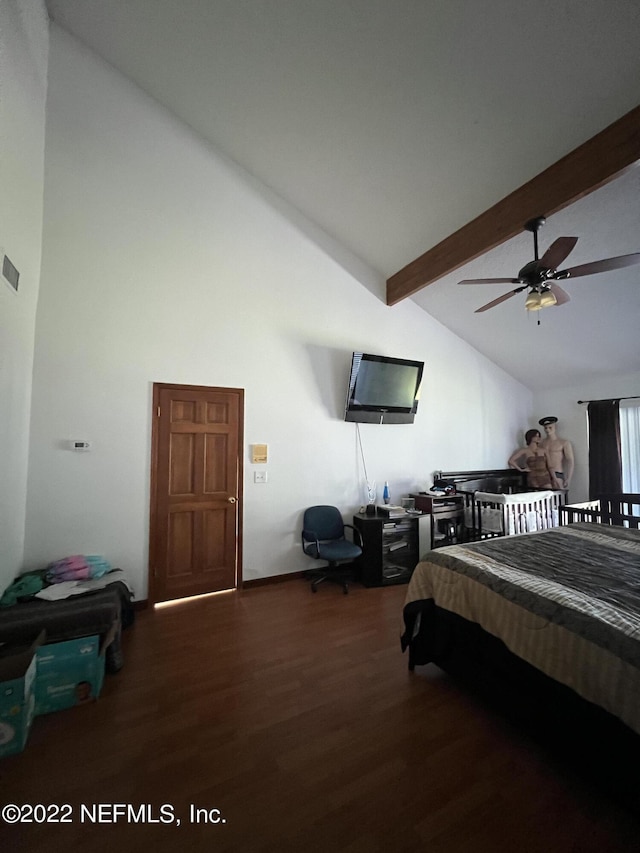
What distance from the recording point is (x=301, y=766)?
1378 millimetres

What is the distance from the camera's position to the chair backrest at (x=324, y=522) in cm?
337

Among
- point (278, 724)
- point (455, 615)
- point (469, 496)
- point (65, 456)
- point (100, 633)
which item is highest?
point (65, 456)

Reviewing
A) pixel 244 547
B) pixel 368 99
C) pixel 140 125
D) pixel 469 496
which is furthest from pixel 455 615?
pixel 140 125

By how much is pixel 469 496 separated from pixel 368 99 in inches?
158

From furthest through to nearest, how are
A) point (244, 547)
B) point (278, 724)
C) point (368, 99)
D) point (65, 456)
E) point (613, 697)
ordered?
point (244, 547)
point (65, 456)
point (368, 99)
point (278, 724)
point (613, 697)

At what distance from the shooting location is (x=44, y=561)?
2.51 metres

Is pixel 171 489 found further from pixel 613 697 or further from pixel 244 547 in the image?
pixel 613 697

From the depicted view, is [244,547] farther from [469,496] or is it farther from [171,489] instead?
[469,496]

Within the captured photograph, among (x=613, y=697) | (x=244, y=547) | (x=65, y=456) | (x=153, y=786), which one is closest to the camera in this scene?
(x=613, y=697)

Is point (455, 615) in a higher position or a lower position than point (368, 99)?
lower

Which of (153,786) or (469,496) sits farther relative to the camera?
(469,496)

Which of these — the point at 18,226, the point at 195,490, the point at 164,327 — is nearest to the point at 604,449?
the point at 195,490

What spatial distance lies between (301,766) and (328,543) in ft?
6.45

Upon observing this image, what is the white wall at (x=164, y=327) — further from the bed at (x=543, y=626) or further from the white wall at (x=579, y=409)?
the white wall at (x=579, y=409)
